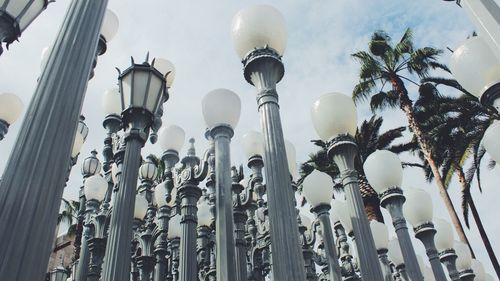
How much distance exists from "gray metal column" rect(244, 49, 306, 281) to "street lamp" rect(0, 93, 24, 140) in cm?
408

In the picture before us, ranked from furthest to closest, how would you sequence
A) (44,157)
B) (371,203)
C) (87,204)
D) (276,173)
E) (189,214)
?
(371,203)
(87,204)
(189,214)
(276,173)
(44,157)

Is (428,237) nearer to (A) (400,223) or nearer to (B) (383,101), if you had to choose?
(A) (400,223)

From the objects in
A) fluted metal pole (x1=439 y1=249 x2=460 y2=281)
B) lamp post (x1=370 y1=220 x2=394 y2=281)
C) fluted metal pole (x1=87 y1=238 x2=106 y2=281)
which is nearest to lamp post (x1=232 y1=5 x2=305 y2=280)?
fluted metal pole (x1=87 y1=238 x2=106 y2=281)

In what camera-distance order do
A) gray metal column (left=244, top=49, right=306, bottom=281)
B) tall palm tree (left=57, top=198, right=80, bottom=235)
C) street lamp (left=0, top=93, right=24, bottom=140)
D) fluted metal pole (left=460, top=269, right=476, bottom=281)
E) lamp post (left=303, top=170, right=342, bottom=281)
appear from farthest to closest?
1. tall palm tree (left=57, top=198, right=80, bottom=235)
2. fluted metal pole (left=460, top=269, right=476, bottom=281)
3. lamp post (left=303, top=170, right=342, bottom=281)
4. street lamp (left=0, top=93, right=24, bottom=140)
5. gray metal column (left=244, top=49, right=306, bottom=281)

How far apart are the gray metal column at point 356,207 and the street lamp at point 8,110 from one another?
199 inches

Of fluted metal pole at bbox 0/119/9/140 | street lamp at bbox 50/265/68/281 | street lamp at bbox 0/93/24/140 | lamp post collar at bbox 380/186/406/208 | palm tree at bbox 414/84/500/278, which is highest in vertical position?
palm tree at bbox 414/84/500/278

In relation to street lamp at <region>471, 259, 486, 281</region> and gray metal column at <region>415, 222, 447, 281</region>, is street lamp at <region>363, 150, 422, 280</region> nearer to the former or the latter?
gray metal column at <region>415, 222, 447, 281</region>

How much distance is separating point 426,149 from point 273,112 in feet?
33.7

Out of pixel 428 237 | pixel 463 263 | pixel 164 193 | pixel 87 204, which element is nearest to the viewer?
pixel 428 237

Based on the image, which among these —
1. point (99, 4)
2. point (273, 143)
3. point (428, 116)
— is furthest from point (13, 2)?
point (428, 116)

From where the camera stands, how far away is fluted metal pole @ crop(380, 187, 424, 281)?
20.8ft

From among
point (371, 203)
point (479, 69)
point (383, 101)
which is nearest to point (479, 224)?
point (371, 203)

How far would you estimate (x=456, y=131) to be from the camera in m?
19.3

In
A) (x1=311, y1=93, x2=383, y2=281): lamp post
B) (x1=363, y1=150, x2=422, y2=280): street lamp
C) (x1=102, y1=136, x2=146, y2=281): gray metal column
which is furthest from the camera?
(x1=363, y1=150, x2=422, y2=280): street lamp
